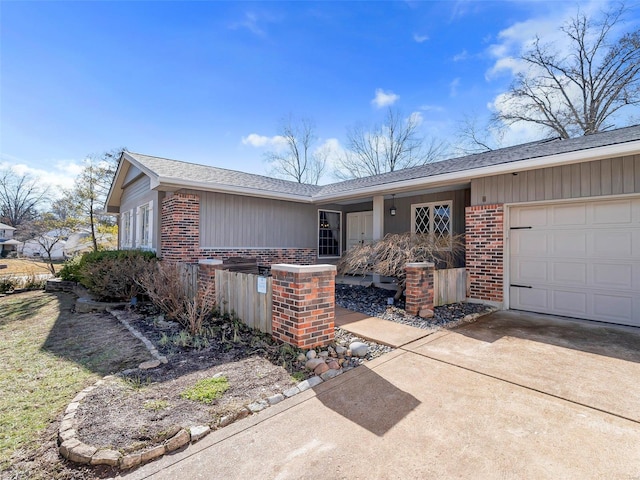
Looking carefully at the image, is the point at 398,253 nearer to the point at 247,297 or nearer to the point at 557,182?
the point at 557,182

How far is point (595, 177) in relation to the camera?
17.2 ft

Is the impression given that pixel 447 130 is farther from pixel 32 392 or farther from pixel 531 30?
pixel 32 392

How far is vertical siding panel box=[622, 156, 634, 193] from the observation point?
494cm

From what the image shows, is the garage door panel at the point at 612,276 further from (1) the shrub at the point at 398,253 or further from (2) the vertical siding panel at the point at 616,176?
(1) the shrub at the point at 398,253

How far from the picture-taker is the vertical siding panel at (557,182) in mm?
5598

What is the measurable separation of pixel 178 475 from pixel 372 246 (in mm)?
6177

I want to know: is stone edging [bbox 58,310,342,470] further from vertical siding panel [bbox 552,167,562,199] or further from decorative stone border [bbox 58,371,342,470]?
vertical siding panel [bbox 552,167,562,199]

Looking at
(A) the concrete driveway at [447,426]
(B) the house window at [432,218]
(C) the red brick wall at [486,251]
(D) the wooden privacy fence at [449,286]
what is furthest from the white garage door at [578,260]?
(B) the house window at [432,218]

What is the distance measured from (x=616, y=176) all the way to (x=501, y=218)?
1.82m

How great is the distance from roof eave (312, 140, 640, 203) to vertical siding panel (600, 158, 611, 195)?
0.36m

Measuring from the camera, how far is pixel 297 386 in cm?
309

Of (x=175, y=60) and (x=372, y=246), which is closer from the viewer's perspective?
(x=372, y=246)

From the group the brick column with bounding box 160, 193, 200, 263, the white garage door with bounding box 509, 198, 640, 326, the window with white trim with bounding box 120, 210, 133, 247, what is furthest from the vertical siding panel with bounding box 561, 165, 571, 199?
the window with white trim with bounding box 120, 210, 133, 247

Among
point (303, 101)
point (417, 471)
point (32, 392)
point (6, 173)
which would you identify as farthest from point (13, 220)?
point (417, 471)
